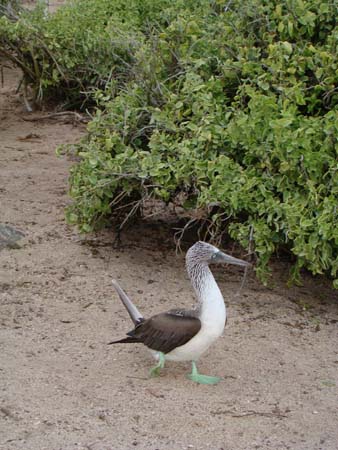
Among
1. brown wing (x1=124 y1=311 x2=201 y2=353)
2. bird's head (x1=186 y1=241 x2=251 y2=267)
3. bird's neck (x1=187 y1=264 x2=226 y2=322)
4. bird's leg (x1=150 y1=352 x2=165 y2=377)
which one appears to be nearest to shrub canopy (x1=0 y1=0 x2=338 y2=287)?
bird's head (x1=186 y1=241 x2=251 y2=267)

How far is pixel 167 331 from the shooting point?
16.2ft

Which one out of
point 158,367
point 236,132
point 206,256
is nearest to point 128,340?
point 158,367

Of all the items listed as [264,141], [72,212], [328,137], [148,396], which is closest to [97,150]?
[72,212]

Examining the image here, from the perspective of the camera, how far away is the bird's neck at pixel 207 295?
4910mm

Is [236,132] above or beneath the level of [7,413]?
above

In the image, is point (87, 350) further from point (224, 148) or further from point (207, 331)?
point (224, 148)

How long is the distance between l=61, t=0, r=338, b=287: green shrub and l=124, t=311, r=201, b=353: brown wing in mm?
950

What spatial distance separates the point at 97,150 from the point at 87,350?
152cm

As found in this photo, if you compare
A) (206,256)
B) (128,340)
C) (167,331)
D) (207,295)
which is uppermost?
(206,256)

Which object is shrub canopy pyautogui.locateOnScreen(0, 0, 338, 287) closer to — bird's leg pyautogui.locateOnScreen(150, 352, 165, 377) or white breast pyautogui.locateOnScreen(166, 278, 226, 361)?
white breast pyautogui.locateOnScreen(166, 278, 226, 361)

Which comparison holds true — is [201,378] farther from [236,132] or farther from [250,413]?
[236,132]

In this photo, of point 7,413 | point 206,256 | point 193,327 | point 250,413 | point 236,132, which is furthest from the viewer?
point 236,132

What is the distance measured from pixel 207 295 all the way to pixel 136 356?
69 cm

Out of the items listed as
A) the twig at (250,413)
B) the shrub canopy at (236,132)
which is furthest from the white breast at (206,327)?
the shrub canopy at (236,132)
